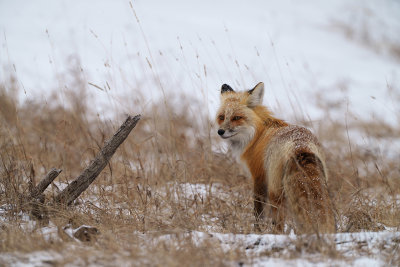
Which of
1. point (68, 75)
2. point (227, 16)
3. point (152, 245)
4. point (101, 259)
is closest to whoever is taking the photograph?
point (101, 259)

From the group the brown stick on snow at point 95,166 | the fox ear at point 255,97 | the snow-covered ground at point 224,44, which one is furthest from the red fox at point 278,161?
the snow-covered ground at point 224,44

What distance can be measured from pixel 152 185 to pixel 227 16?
1684 cm

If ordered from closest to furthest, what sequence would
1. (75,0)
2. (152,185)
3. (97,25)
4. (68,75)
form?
(152,185), (68,75), (97,25), (75,0)

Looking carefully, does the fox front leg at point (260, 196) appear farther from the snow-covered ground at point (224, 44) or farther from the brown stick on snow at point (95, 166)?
the snow-covered ground at point (224, 44)

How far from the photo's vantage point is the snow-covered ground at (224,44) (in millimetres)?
10016

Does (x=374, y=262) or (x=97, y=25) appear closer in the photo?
(x=374, y=262)

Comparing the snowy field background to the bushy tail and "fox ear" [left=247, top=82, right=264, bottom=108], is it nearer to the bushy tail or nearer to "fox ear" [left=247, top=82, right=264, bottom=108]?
the bushy tail

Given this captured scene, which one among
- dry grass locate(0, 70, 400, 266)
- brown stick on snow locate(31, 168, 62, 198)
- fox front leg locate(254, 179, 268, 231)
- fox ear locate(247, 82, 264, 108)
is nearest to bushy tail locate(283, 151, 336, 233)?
dry grass locate(0, 70, 400, 266)

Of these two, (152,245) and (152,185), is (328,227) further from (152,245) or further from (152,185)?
(152,185)

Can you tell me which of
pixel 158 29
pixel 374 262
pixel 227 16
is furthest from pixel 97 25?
pixel 374 262

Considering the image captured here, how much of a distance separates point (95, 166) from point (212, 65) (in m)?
9.10

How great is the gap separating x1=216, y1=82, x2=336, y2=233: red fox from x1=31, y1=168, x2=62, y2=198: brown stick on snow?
1.78m

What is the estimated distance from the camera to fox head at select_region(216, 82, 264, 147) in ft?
13.4

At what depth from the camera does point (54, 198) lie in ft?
11.2
